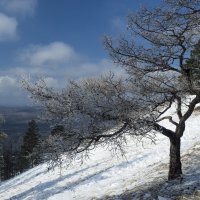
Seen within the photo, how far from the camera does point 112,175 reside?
2536 cm

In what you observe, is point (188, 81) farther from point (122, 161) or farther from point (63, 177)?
point (63, 177)

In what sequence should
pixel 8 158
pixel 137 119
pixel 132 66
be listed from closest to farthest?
pixel 137 119
pixel 132 66
pixel 8 158

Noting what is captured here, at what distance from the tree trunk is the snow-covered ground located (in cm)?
50

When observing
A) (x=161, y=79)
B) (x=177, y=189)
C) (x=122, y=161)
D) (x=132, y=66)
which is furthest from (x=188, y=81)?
(x=122, y=161)

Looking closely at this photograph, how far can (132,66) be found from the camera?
53.0ft

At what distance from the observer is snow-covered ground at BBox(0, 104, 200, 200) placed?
2078 centimetres

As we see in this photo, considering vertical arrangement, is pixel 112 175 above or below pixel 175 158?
below

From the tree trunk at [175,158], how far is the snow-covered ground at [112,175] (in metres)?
0.50

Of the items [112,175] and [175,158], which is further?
[112,175]

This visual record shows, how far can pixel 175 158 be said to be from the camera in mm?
17125

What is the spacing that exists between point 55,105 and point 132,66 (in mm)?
3345

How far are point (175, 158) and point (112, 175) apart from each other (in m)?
8.84

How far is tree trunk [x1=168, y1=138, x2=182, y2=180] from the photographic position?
1700 cm

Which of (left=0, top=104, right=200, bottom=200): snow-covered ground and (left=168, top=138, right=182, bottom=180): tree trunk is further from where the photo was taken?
(left=0, top=104, right=200, bottom=200): snow-covered ground
